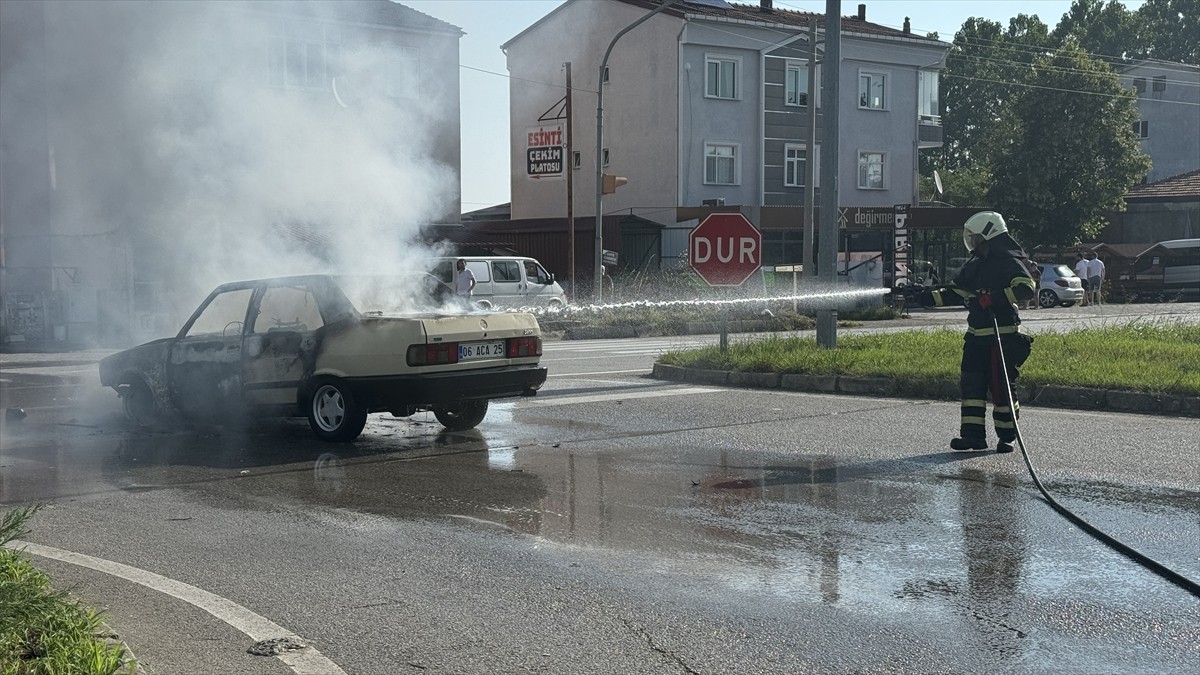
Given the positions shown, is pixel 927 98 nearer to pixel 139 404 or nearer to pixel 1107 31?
pixel 139 404

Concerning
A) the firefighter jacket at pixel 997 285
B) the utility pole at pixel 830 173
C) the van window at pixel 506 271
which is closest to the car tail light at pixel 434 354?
the firefighter jacket at pixel 997 285

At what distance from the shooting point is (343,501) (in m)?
7.50

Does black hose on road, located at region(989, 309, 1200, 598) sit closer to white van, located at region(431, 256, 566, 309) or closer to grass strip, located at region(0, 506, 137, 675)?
grass strip, located at region(0, 506, 137, 675)

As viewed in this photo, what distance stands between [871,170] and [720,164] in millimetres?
6632

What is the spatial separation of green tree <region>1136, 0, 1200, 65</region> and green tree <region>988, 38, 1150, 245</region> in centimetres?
4554

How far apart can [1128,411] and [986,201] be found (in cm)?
4277

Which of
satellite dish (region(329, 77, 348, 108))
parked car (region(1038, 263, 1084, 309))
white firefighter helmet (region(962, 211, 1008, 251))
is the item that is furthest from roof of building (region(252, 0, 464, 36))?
parked car (region(1038, 263, 1084, 309))

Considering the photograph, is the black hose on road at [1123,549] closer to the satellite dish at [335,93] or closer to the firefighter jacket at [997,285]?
the firefighter jacket at [997,285]

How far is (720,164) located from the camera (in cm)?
4028

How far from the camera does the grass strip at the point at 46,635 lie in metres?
4.01

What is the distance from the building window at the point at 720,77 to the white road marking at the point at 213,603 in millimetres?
35066

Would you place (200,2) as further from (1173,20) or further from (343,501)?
(1173,20)

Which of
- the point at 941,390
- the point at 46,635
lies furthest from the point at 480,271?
the point at 46,635

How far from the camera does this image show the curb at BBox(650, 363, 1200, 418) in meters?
11.1
